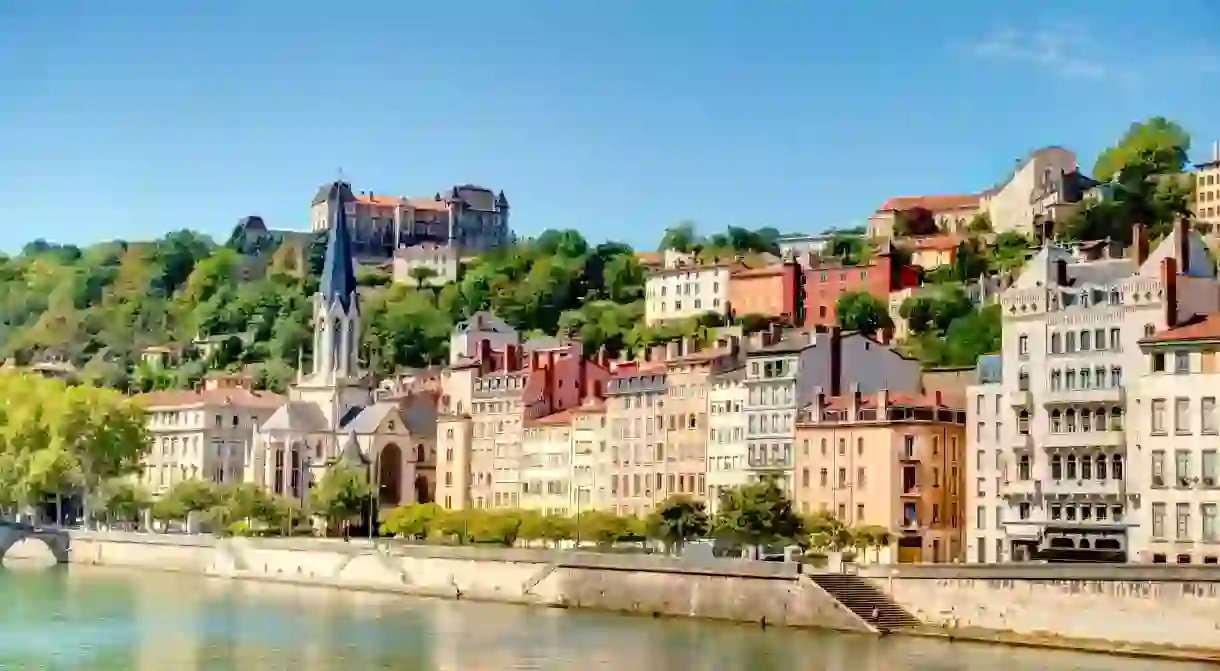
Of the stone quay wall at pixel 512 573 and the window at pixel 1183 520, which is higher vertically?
the window at pixel 1183 520

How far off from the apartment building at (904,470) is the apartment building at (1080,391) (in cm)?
326

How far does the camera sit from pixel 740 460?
243ft

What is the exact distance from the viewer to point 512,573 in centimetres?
6806

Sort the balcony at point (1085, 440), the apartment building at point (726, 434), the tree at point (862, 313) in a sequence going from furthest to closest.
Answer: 1. the tree at point (862, 313)
2. the apartment building at point (726, 434)
3. the balcony at point (1085, 440)

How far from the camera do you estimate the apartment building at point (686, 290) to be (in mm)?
117500

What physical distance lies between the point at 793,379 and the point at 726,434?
4.94 meters

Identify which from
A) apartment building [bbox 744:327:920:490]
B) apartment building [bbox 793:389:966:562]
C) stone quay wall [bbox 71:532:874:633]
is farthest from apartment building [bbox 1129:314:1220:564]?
apartment building [bbox 744:327:920:490]

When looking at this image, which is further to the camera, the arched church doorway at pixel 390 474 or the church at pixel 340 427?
the church at pixel 340 427

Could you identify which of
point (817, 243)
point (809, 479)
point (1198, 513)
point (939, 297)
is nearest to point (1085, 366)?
point (1198, 513)

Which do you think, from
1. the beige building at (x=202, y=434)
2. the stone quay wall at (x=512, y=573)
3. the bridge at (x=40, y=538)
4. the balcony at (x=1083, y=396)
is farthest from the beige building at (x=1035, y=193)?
the balcony at (x=1083, y=396)

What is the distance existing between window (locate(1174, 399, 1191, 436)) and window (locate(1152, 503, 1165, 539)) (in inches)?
78.7

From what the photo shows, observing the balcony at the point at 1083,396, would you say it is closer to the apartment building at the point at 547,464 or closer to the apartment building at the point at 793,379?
the apartment building at the point at 793,379

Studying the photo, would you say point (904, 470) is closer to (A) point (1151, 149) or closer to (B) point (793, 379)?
Answer: (B) point (793, 379)

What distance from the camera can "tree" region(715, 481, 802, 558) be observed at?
2525 inches
